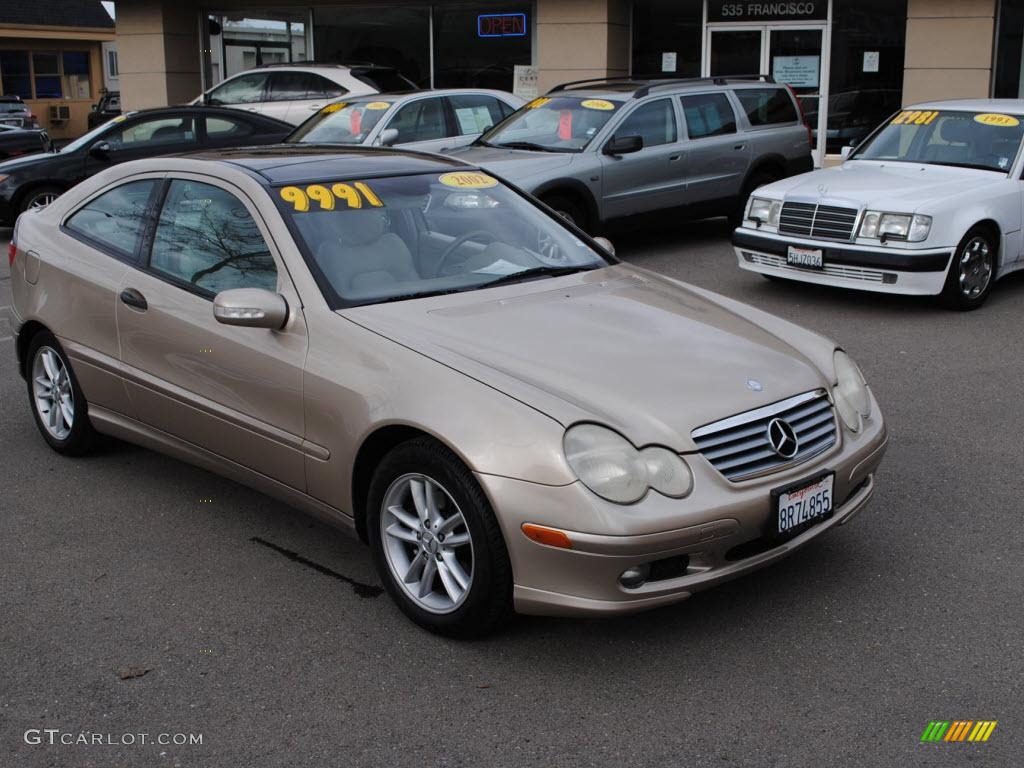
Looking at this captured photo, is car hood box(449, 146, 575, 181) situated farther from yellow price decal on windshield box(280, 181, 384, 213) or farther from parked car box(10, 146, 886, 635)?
yellow price decal on windshield box(280, 181, 384, 213)

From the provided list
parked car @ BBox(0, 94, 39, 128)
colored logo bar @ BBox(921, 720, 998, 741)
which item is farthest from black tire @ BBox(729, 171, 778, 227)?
parked car @ BBox(0, 94, 39, 128)

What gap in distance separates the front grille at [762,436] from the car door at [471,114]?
9439mm

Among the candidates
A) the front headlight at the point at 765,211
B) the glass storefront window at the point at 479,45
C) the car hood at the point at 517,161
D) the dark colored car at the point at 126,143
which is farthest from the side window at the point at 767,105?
the glass storefront window at the point at 479,45

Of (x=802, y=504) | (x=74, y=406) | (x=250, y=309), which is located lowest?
(x=74, y=406)

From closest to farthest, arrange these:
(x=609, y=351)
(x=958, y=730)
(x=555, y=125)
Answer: (x=958, y=730) < (x=609, y=351) < (x=555, y=125)

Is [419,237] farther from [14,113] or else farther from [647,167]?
[14,113]

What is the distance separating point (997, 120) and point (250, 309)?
7609 mm

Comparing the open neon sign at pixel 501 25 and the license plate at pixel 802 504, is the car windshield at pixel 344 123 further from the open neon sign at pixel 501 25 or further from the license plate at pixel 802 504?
the license plate at pixel 802 504

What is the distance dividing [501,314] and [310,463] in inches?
34.3

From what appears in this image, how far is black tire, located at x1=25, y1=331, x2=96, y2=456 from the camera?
5.56 m

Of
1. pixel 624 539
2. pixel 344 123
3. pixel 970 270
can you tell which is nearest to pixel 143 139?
pixel 344 123

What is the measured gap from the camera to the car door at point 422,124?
12852 mm

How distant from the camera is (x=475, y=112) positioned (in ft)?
45.2

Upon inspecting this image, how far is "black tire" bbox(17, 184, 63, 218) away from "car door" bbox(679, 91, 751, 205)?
7152 millimetres
